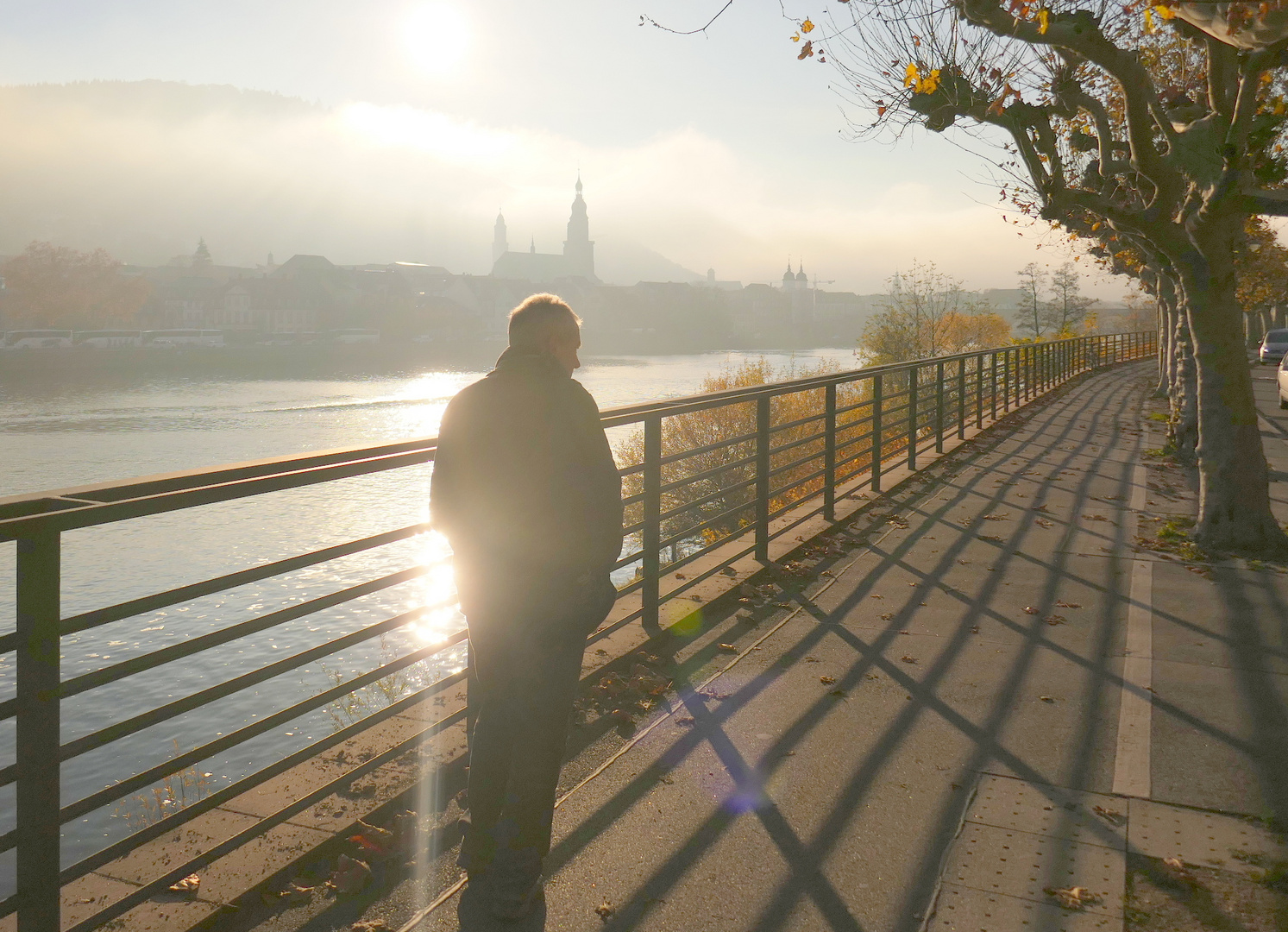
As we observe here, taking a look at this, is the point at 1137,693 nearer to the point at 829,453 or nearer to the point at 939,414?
the point at 829,453

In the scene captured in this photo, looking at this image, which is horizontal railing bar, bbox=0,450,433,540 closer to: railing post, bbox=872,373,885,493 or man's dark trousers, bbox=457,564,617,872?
man's dark trousers, bbox=457,564,617,872

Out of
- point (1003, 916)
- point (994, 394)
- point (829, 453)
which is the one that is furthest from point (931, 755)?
point (994, 394)

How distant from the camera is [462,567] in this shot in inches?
115

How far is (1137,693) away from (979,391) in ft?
39.9

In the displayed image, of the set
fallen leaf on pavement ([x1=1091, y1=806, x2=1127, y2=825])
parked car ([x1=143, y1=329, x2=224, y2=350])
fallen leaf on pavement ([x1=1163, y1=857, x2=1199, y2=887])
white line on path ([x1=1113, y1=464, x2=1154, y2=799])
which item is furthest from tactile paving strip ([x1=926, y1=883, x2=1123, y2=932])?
parked car ([x1=143, y1=329, x2=224, y2=350])

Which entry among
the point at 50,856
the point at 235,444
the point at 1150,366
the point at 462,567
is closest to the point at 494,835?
the point at 462,567

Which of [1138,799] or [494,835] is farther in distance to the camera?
[1138,799]

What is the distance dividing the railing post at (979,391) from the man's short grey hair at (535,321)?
13568mm

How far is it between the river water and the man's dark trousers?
1.17m

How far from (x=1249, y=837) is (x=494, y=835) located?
7.88 ft

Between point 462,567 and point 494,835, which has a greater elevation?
point 462,567

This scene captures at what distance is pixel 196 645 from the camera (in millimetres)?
2984

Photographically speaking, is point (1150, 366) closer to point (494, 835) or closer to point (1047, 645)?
point (1047, 645)

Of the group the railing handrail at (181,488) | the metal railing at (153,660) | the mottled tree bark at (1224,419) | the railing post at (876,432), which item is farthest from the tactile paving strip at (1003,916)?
the railing post at (876,432)
